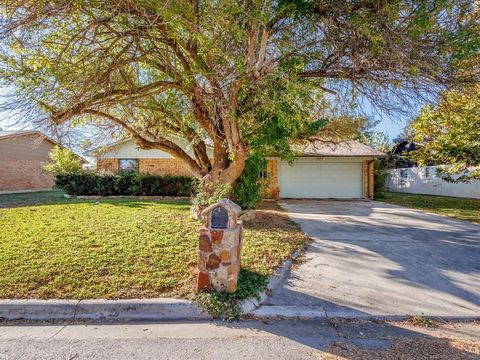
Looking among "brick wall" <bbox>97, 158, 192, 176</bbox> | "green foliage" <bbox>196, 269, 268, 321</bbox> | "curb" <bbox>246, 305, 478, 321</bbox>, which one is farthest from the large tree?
"brick wall" <bbox>97, 158, 192, 176</bbox>

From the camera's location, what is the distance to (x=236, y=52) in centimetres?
563

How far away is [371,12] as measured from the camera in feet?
16.7

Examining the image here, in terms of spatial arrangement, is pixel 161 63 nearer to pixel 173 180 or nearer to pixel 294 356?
pixel 294 356

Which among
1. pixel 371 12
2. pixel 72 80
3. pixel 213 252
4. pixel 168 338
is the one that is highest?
pixel 371 12

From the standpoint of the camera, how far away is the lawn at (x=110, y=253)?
4012 millimetres

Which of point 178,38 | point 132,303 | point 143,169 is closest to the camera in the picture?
point 132,303

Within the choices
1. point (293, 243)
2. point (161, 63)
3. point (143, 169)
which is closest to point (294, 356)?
point (293, 243)

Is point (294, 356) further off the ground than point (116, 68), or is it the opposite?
point (116, 68)

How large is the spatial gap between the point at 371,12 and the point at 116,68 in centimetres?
525

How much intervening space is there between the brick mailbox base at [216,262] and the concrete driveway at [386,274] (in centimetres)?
62

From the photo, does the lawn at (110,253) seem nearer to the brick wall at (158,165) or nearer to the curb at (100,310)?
the curb at (100,310)

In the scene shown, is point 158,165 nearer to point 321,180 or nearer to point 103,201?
point 103,201

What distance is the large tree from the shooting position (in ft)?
16.2

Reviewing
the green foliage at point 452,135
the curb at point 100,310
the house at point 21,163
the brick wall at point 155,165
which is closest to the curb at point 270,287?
the curb at point 100,310
